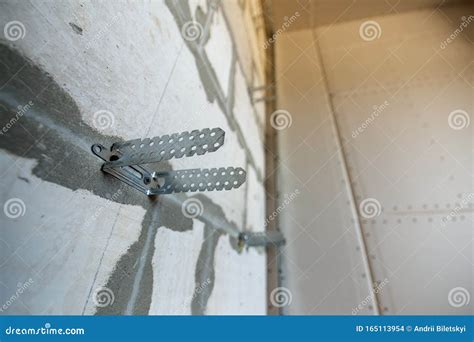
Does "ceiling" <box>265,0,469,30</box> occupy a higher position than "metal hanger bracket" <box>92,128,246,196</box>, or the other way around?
"ceiling" <box>265,0,469,30</box>

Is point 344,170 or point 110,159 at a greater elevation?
point 344,170

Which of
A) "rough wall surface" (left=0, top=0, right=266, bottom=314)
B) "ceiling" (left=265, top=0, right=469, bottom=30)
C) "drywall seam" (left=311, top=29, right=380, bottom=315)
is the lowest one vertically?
"rough wall surface" (left=0, top=0, right=266, bottom=314)

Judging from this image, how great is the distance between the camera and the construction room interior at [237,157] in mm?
571

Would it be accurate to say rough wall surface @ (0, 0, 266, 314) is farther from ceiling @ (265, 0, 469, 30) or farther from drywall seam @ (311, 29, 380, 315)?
ceiling @ (265, 0, 469, 30)

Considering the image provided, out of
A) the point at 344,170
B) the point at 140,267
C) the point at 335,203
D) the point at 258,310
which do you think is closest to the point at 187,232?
the point at 140,267

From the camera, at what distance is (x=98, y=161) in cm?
70

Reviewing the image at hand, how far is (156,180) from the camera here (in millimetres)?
919

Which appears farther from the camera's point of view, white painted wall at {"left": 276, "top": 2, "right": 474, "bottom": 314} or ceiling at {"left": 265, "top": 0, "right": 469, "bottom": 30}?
ceiling at {"left": 265, "top": 0, "right": 469, "bottom": 30}

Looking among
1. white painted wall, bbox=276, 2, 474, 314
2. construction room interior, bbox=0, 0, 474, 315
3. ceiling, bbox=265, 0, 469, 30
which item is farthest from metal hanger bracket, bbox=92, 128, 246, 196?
ceiling, bbox=265, 0, 469, 30

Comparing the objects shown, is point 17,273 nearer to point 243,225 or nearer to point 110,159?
point 110,159

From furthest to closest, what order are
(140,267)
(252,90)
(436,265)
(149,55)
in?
(252,90), (436,265), (149,55), (140,267)

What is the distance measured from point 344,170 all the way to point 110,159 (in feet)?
6.80

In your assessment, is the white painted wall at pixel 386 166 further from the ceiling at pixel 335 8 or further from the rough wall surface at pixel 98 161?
the rough wall surface at pixel 98 161

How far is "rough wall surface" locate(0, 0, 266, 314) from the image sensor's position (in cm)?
52
